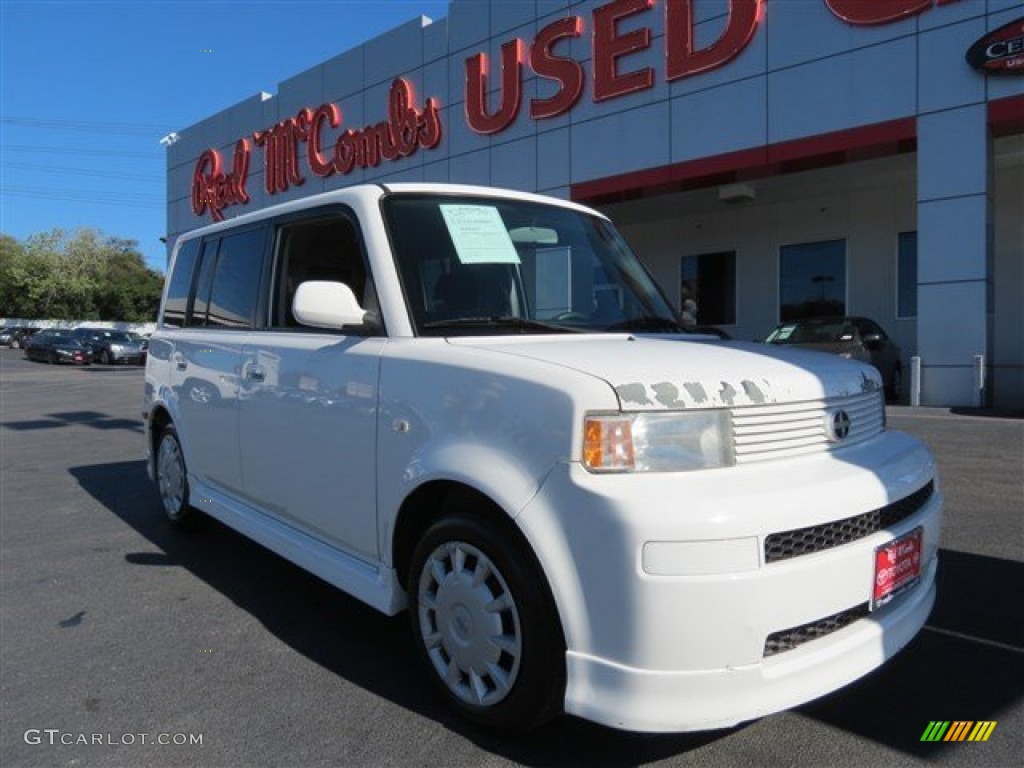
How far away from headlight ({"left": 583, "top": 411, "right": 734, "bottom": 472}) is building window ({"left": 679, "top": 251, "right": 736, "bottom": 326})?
1746 cm

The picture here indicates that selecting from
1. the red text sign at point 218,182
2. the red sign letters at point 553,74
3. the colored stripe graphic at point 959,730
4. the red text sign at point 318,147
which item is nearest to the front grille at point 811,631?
the colored stripe graphic at point 959,730

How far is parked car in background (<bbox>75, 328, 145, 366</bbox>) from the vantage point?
32281 millimetres

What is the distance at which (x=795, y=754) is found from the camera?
2.50 m

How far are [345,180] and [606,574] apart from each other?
70.4 feet

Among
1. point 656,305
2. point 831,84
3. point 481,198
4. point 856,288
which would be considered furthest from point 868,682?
point 856,288

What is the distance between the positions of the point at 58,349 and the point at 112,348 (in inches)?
109

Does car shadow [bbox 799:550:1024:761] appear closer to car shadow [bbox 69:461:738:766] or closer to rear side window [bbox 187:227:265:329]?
car shadow [bbox 69:461:738:766]

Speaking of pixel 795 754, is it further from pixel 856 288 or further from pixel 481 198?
pixel 856 288

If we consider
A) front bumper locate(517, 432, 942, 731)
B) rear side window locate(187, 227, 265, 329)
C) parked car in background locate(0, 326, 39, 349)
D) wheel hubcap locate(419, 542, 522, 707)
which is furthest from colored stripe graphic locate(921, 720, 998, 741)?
parked car in background locate(0, 326, 39, 349)

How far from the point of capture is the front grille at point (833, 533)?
7.26 feet

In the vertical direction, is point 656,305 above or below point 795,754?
above

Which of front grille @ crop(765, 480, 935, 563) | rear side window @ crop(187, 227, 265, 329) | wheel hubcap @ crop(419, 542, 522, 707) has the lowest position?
wheel hubcap @ crop(419, 542, 522, 707)

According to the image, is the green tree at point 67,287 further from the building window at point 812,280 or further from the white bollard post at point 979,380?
the white bollard post at point 979,380

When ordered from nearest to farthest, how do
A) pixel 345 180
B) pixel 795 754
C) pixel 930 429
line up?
pixel 795 754
pixel 930 429
pixel 345 180
